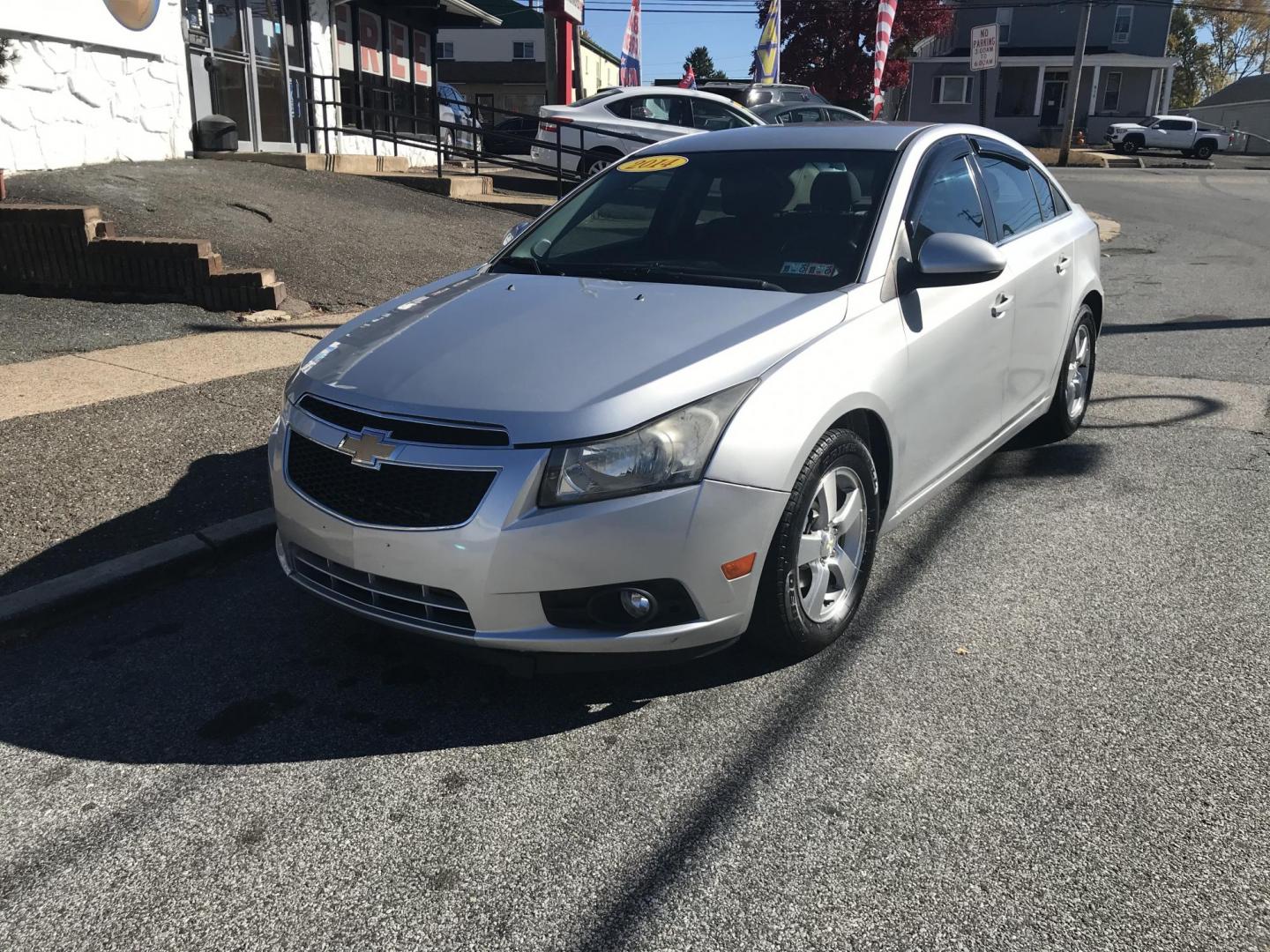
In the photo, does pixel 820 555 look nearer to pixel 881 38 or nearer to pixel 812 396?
pixel 812 396

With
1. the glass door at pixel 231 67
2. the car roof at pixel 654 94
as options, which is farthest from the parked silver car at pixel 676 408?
the car roof at pixel 654 94

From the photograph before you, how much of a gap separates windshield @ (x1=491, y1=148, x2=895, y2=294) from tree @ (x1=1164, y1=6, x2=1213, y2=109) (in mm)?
90944

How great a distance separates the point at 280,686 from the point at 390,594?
0.62 meters

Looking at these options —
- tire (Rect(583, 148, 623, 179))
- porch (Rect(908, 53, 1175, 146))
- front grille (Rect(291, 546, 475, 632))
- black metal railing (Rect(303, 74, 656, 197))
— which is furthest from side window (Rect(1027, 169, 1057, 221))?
porch (Rect(908, 53, 1175, 146))

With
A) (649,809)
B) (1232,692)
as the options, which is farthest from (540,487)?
(1232,692)

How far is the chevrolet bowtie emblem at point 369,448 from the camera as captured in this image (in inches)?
121

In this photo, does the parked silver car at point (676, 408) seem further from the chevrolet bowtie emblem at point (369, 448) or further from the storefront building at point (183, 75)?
the storefront building at point (183, 75)

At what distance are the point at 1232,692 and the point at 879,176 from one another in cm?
220

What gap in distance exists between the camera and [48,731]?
3203 mm

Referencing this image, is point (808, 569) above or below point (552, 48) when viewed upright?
below

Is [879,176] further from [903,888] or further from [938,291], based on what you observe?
[903,888]

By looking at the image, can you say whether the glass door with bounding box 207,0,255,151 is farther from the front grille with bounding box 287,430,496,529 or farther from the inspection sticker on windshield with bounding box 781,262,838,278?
the front grille with bounding box 287,430,496,529

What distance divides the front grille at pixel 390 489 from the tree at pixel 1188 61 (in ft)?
305

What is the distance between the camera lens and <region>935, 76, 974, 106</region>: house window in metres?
54.5
